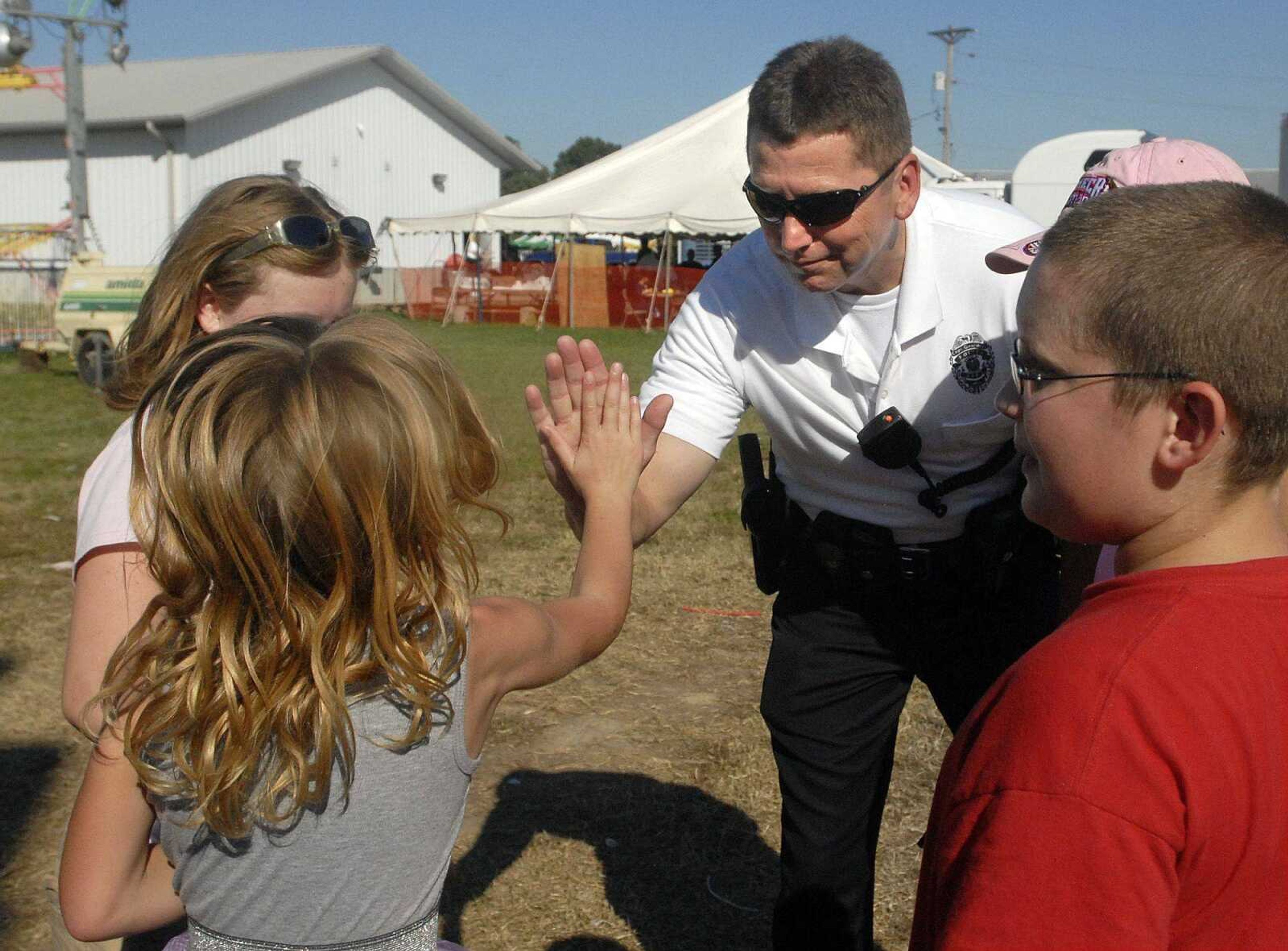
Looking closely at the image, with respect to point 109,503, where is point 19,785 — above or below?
below

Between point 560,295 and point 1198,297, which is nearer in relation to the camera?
point 1198,297

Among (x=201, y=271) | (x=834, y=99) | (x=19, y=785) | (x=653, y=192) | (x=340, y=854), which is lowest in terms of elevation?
(x=19, y=785)

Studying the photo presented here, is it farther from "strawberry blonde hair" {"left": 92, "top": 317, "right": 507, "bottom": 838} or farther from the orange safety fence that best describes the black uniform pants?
the orange safety fence

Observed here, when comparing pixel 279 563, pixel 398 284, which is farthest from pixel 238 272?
pixel 398 284

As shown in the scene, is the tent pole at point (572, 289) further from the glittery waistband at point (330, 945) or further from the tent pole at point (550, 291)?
the glittery waistband at point (330, 945)

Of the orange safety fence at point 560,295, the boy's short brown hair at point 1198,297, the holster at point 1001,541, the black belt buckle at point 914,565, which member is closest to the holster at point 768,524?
the black belt buckle at point 914,565

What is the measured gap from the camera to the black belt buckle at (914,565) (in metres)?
2.79

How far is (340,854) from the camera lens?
1721 mm

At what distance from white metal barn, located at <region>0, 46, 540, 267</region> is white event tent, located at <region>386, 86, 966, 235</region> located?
695 centimetres

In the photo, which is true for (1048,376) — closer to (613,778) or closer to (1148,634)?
(1148,634)

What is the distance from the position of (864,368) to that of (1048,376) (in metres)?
1.32

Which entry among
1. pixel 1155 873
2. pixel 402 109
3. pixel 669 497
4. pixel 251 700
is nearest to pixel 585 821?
pixel 669 497

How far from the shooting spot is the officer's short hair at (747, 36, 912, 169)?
256 centimetres

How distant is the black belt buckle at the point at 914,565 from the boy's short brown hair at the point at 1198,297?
143cm
